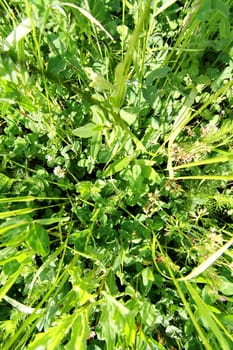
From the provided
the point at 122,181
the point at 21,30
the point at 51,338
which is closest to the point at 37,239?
the point at 51,338

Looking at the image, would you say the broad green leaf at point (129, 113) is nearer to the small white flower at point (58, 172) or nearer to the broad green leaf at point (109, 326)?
the small white flower at point (58, 172)

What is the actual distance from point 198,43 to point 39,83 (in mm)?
393

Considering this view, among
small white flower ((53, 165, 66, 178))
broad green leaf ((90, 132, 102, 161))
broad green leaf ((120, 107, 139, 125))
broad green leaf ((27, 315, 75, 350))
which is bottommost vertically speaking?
broad green leaf ((27, 315, 75, 350))

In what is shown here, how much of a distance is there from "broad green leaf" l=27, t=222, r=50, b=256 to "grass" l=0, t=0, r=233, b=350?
0.01 metres

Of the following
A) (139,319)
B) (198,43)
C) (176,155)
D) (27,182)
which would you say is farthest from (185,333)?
(198,43)

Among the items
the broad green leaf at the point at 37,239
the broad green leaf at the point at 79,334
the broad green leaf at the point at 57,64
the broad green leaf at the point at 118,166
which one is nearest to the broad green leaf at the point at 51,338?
the broad green leaf at the point at 79,334

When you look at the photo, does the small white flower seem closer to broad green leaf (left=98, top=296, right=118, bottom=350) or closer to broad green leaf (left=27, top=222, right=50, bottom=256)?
broad green leaf (left=27, top=222, right=50, bottom=256)

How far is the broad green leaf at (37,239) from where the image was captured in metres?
0.86

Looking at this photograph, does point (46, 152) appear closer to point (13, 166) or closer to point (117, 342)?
point (13, 166)

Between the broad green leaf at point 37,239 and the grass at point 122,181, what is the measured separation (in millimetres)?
11

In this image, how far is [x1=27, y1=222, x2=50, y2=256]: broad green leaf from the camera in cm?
86

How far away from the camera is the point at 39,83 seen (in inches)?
40.3

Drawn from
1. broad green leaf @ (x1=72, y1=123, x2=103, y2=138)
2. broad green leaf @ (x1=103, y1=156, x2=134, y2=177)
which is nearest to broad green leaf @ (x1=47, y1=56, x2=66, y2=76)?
broad green leaf @ (x1=72, y1=123, x2=103, y2=138)

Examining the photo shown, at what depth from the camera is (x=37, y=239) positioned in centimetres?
87
